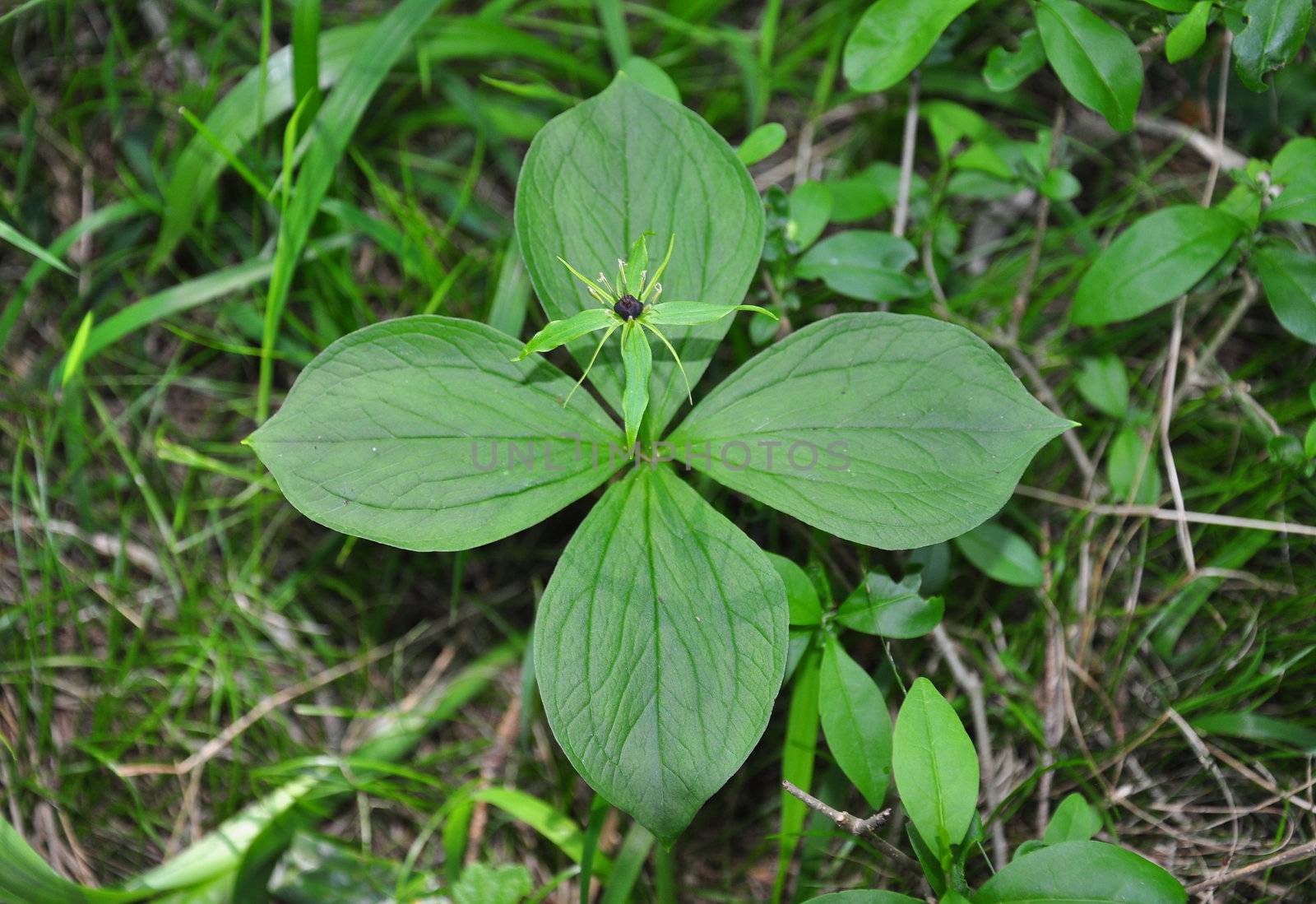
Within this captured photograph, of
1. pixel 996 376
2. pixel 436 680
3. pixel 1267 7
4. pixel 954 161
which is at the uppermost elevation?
pixel 1267 7

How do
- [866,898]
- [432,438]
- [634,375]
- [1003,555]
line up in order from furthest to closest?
[1003,555] → [432,438] → [866,898] → [634,375]

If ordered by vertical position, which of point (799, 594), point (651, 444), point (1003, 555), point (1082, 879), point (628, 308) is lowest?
point (1082, 879)

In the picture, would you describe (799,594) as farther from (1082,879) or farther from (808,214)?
(808,214)

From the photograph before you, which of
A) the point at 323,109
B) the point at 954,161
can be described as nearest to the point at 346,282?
the point at 323,109

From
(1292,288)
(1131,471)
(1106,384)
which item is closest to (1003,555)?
(1131,471)

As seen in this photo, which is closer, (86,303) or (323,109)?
(323,109)

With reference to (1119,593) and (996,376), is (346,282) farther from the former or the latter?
(1119,593)

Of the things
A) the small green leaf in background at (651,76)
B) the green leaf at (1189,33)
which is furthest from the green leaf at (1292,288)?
the small green leaf in background at (651,76)
